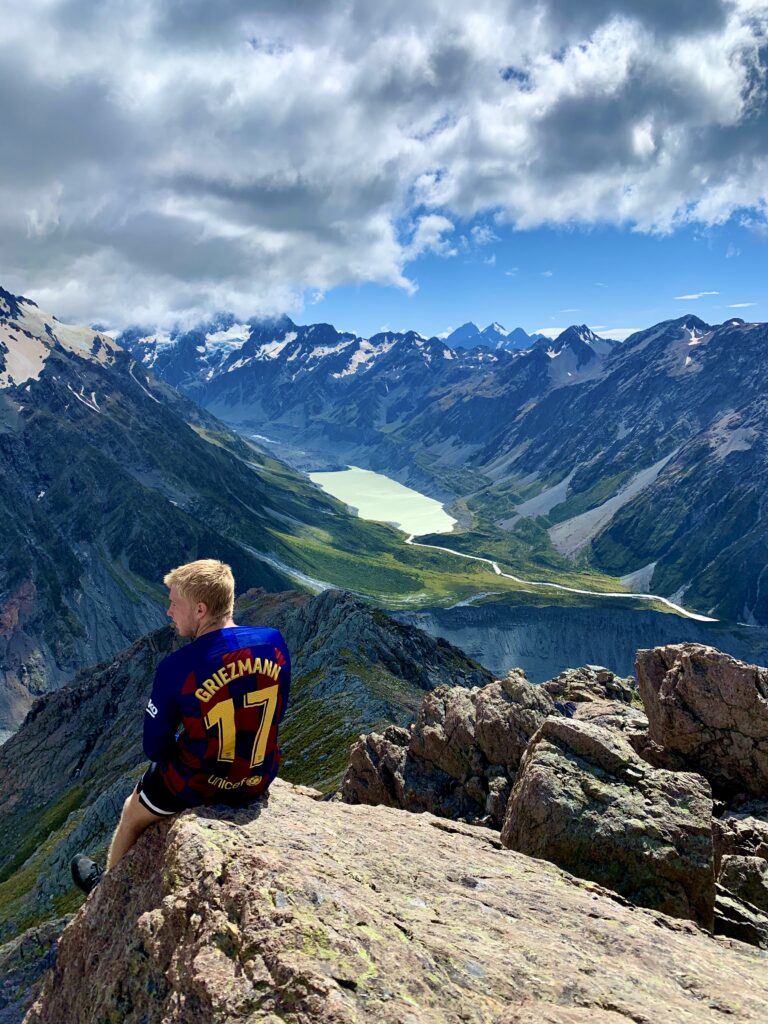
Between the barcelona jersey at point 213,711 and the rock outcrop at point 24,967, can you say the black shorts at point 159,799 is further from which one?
the rock outcrop at point 24,967

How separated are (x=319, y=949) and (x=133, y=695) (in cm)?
9851

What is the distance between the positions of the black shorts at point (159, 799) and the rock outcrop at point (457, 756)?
17234 millimetres

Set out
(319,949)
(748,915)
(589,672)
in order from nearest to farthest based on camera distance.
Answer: (319,949) < (748,915) < (589,672)

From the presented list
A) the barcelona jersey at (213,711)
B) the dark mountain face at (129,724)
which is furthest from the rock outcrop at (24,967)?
the dark mountain face at (129,724)

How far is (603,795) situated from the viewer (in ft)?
53.5

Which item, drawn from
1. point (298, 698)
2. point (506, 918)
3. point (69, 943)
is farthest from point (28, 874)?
point (506, 918)

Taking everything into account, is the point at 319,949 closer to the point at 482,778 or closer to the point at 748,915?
the point at 748,915

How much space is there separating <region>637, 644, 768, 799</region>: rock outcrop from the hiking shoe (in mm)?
20817

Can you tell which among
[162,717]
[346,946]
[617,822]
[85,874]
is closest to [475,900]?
[346,946]

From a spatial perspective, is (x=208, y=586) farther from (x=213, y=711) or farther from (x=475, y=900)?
(x=475, y=900)

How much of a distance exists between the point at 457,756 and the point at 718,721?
38.6ft

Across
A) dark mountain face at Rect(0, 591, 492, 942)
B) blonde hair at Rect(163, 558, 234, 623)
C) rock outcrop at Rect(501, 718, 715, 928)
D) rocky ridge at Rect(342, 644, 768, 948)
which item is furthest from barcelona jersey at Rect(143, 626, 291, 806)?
dark mountain face at Rect(0, 591, 492, 942)

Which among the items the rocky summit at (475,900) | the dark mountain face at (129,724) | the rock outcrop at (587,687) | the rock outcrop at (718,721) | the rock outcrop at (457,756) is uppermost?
the rock outcrop at (718,721)

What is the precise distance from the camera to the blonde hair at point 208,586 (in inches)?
413
